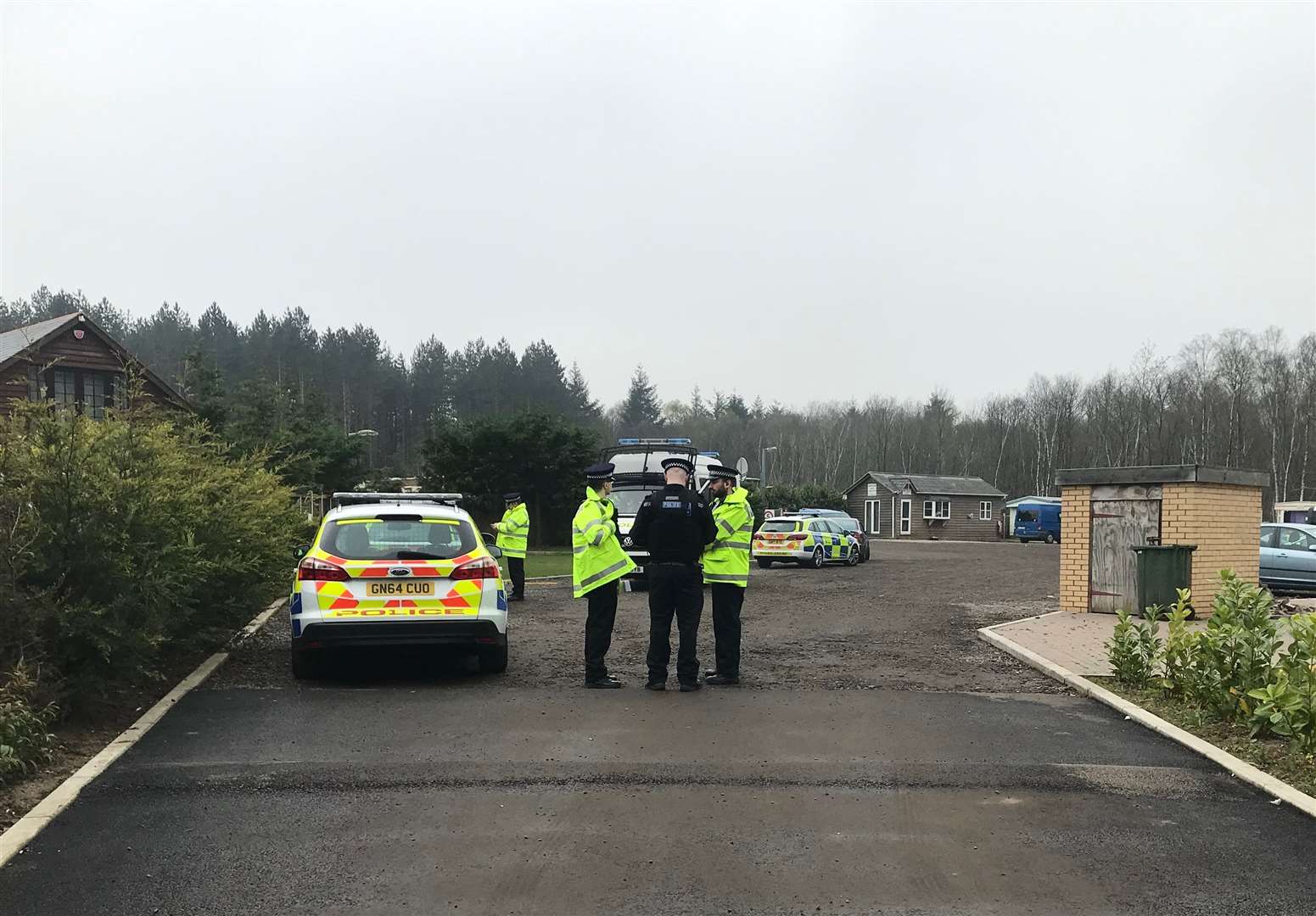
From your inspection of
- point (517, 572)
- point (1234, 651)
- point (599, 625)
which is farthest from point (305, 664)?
point (517, 572)

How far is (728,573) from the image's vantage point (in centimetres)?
930

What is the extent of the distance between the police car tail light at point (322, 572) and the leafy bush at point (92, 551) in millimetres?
784

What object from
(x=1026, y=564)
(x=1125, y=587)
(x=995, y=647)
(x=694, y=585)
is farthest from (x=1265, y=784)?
(x=1026, y=564)

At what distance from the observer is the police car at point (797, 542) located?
29.5 m

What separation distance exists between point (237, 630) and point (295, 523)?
118 inches

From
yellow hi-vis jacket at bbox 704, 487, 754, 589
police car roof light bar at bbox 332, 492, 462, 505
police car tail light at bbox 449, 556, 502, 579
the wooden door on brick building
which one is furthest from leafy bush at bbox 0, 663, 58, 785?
the wooden door on brick building

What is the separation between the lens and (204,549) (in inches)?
378

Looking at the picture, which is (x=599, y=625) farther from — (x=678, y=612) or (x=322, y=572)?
(x=322, y=572)

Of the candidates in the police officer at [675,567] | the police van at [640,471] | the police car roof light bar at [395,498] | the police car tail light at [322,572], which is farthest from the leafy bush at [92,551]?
the police van at [640,471]

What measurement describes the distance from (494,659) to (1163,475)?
31.5 ft

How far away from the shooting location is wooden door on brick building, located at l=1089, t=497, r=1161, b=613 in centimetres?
1466

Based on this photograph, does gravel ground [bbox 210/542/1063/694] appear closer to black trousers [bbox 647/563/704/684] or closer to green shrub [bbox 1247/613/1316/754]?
black trousers [bbox 647/563/704/684]

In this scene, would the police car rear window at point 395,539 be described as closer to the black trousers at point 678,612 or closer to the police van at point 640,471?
the black trousers at point 678,612

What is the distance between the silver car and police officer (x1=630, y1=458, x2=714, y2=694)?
49.6 feet
